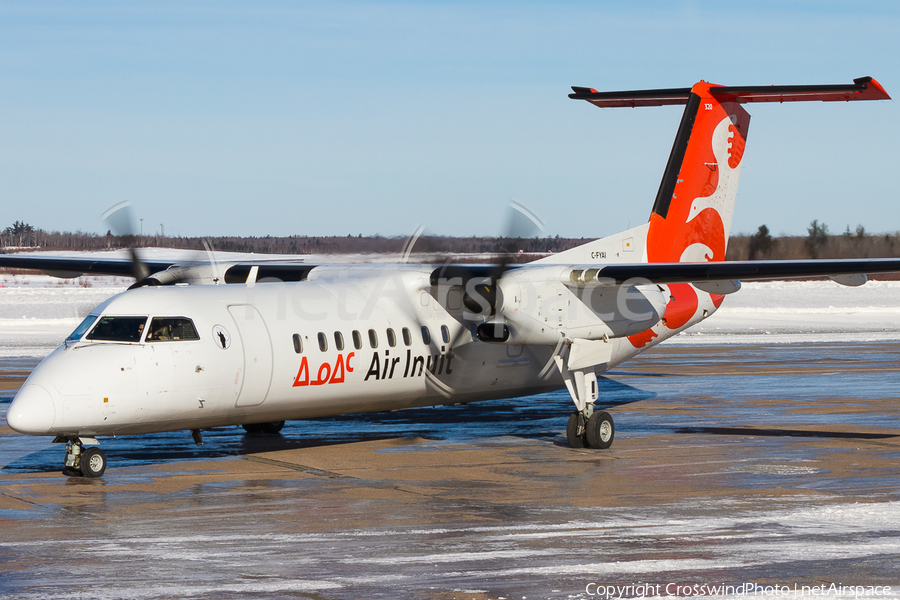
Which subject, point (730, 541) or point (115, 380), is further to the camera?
point (115, 380)

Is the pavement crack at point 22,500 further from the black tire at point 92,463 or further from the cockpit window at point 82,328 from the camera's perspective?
the cockpit window at point 82,328

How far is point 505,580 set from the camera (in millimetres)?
8094

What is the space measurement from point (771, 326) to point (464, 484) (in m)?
32.4

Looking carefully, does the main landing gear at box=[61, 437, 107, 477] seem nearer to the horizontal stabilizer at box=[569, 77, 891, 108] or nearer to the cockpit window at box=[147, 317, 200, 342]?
the cockpit window at box=[147, 317, 200, 342]

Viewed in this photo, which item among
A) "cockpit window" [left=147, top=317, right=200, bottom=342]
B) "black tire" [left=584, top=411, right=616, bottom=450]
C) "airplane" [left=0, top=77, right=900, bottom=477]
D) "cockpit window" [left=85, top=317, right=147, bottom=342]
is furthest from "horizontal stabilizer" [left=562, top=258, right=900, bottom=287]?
"cockpit window" [left=85, top=317, right=147, bottom=342]

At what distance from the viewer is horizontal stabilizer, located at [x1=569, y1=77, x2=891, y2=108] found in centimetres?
1706

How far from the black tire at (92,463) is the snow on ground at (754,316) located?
20.0ft

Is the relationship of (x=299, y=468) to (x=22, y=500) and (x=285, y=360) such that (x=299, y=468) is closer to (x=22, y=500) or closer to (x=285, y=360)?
(x=285, y=360)

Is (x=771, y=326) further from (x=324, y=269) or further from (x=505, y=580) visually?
(x=505, y=580)

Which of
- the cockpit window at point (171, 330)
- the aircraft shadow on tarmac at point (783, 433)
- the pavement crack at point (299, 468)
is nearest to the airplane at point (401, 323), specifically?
the cockpit window at point (171, 330)

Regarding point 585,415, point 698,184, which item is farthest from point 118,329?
point 698,184

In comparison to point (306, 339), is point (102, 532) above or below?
below

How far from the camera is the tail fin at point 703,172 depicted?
18.5m

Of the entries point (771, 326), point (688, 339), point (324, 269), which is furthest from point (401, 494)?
point (771, 326)
